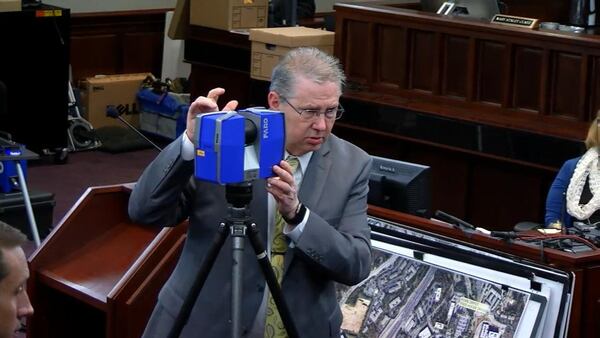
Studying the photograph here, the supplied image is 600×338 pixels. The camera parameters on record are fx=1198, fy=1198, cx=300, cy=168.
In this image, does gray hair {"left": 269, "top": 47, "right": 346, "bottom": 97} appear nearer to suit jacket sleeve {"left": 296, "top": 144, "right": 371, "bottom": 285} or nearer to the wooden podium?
suit jacket sleeve {"left": 296, "top": 144, "right": 371, "bottom": 285}

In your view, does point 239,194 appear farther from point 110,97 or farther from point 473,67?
point 110,97

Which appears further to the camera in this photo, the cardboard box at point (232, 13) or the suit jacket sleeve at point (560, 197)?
the cardboard box at point (232, 13)

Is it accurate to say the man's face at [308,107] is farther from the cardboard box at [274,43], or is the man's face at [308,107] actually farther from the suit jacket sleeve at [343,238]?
the cardboard box at [274,43]

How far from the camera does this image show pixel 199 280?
2.59 metres

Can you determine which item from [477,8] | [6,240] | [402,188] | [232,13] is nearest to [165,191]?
[6,240]

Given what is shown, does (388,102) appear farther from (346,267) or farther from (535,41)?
(346,267)

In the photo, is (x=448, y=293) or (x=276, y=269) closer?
(x=276, y=269)

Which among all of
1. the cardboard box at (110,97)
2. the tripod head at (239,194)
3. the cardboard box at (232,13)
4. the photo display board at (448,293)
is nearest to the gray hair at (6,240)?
the tripod head at (239,194)

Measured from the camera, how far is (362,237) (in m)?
2.84

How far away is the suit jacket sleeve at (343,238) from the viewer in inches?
106

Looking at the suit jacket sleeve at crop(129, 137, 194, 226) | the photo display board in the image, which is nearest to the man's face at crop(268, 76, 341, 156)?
the suit jacket sleeve at crop(129, 137, 194, 226)

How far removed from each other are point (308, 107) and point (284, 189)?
25 centimetres

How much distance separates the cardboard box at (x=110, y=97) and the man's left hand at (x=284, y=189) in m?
7.27

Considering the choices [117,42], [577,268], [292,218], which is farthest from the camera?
[117,42]
